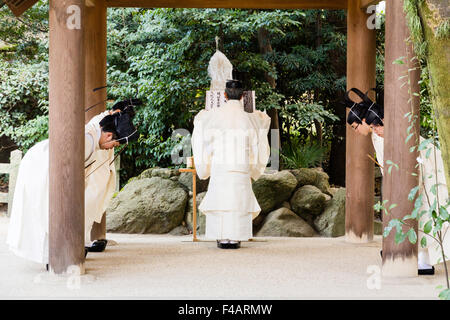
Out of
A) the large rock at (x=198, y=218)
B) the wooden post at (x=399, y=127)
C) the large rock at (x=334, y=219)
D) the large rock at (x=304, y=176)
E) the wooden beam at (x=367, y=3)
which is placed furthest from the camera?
the large rock at (x=304, y=176)

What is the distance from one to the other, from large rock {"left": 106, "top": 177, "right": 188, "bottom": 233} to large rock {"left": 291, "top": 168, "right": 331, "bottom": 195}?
1668 mm

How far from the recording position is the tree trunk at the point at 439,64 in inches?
86.3

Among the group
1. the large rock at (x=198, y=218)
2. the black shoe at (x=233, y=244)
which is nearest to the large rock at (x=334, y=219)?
the large rock at (x=198, y=218)

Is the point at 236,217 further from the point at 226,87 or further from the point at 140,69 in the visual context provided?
the point at 140,69

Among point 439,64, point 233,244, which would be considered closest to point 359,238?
point 233,244

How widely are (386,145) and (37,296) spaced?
8.97ft

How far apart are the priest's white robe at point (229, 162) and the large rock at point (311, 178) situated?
83.4 inches

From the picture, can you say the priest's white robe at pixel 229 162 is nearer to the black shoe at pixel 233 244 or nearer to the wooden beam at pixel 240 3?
the black shoe at pixel 233 244

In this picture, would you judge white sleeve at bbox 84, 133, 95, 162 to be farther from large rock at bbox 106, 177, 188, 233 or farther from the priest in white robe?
large rock at bbox 106, 177, 188, 233

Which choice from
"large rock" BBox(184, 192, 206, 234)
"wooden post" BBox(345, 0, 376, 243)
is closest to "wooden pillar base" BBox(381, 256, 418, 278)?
"wooden post" BBox(345, 0, 376, 243)

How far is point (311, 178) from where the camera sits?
338 inches

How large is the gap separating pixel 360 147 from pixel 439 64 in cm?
433

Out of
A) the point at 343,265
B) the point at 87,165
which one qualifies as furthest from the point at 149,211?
the point at 343,265

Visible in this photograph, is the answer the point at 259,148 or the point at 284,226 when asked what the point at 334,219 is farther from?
the point at 259,148
